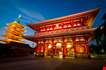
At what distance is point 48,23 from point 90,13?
7.84 meters

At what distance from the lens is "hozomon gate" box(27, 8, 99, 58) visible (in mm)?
19562

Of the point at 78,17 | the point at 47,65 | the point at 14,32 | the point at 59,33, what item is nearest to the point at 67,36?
the point at 59,33

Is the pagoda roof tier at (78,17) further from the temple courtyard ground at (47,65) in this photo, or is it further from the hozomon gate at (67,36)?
the temple courtyard ground at (47,65)

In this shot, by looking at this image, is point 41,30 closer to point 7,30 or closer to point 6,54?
point 6,54

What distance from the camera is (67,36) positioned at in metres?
20.6

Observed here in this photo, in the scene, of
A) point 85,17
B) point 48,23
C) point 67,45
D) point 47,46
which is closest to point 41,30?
point 48,23

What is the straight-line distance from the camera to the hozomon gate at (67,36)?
64.2 ft

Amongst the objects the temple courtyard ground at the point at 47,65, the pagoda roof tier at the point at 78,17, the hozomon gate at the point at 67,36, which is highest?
the pagoda roof tier at the point at 78,17

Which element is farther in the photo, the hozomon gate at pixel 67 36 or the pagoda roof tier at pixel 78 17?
the hozomon gate at pixel 67 36

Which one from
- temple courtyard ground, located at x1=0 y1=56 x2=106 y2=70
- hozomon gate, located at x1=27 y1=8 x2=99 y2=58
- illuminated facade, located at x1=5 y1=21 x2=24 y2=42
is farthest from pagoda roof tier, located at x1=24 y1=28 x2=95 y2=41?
illuminated facade, located at x1=5 y1=21 x2=24 y2=42

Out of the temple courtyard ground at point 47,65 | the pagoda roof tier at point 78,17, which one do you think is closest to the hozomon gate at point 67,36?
the pagoda roof tier at point 78,17

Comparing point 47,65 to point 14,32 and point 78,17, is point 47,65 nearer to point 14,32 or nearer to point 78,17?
point 78,17

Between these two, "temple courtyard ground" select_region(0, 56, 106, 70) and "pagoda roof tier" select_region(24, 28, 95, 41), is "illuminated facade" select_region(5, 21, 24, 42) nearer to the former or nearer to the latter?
"pagoda roof tier" select_region(24, 28, 95, 41)

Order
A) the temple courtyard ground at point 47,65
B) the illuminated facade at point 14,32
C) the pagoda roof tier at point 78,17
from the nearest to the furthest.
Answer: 1. the temple courtyard ground at point 47,65
2. the pagoda roof tier at point 78,17
3. the illuminated facade at point 14,32
